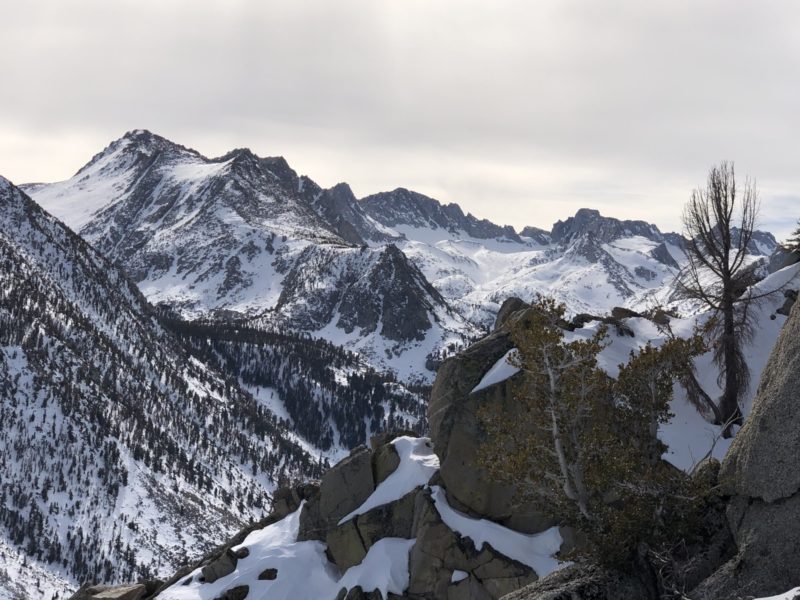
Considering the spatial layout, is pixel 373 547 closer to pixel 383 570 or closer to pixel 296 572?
pixel 383 570

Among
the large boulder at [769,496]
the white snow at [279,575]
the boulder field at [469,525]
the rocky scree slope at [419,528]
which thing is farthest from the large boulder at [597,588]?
the white snow at [279,575]

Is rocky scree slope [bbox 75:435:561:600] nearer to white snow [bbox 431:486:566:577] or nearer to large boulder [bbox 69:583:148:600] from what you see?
white snow [bbox 431:486:566:577]

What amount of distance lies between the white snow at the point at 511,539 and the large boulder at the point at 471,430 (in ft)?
1.89

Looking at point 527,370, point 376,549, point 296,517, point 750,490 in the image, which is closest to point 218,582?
point 296,517

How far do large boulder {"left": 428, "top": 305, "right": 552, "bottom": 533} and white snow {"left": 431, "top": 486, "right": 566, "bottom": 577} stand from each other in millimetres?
576

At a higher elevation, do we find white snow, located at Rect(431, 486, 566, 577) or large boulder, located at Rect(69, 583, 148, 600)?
white snow, located at Rect(431, 486, 566, 577)

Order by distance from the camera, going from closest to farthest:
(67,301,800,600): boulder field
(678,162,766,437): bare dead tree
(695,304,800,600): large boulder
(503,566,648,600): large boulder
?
(695,304,800,600): large boulder
(67,301,800,600): boulder field
(503,566,648,600): large boulder
(678,162,766,437): bare dead tree

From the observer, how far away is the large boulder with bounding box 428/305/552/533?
112ft

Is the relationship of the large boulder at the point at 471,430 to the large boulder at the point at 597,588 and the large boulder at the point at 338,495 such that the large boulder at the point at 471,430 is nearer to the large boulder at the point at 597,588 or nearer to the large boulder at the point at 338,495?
the large boulder at the point at 338,495

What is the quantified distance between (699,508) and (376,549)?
23.1 m

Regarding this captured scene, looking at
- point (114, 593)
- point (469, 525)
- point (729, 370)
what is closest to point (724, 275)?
point (729, 370)

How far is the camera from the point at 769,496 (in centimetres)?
1573

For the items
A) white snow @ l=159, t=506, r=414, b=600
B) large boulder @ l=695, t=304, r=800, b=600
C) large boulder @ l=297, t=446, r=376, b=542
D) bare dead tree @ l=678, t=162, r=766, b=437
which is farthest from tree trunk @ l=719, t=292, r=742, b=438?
large boulder @ l=297, t=446, r=376, b=542

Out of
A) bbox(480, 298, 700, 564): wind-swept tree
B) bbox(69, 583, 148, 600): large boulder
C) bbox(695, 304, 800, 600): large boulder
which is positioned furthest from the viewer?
bbox(69, 583, 148, 600): large boulder
